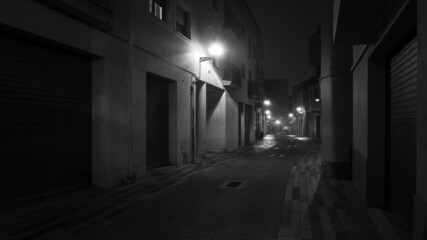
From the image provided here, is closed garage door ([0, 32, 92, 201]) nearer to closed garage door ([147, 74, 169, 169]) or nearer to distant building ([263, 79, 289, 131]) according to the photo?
closed garage door ([147, 74, 169, 169])

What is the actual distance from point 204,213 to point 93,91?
4641 mm

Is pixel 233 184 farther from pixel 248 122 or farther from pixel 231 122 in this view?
pixel 248 122

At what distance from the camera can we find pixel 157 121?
12875 millimetres

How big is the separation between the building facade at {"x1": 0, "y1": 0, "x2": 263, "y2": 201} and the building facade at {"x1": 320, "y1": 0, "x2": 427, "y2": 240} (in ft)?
18.6

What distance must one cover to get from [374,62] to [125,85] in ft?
21.5

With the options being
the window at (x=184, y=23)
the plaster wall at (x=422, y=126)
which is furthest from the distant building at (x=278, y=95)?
the plaster wall at (x=422, y=126)

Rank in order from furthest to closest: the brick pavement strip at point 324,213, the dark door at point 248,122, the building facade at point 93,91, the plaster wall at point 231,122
→ 1. the dark door at point 248,122
2. the plaster wall at point 231,122
3. the building facade at point 93,91
4. the brick pavement strip at point 324,213

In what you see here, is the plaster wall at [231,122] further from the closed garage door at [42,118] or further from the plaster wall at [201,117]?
the closed garage door at [42,118]

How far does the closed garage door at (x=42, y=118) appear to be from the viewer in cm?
666

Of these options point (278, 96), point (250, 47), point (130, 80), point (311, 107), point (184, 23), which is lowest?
point (130, 80)

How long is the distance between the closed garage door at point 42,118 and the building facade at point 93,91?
0.02 metres

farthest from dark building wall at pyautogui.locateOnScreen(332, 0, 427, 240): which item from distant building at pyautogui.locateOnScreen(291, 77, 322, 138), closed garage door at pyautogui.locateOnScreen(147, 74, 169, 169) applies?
distant building at pyautogui.locateOnScreen(291, 77, 322, 138)

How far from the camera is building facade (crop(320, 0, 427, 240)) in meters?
3.51

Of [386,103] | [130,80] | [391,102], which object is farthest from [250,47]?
[391,102]
